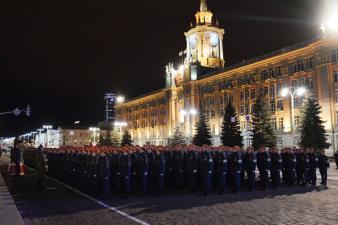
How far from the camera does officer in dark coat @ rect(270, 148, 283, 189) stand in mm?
17562

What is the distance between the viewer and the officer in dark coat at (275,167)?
17562mm

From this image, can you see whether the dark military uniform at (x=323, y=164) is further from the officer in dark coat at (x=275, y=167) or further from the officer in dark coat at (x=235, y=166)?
the officer in dark coat at (x=235, y=166)

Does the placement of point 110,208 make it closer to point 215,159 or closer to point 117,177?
point 117,177

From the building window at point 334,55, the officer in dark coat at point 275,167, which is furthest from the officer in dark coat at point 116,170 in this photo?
the building window at point 334,55

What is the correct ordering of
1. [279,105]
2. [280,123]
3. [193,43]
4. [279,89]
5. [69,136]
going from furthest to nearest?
[69,136] → [193,43] → [279,89] → [279,105] → [280,123]

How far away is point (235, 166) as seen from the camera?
16.5m

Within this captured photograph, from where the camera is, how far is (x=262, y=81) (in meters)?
66.4

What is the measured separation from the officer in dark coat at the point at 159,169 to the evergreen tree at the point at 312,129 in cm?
3275

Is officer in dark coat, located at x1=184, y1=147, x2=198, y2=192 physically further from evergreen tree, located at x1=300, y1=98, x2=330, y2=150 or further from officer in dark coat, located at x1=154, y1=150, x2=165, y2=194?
evergreen tree, located at x1=300, y1=98, x2=330, y2=150

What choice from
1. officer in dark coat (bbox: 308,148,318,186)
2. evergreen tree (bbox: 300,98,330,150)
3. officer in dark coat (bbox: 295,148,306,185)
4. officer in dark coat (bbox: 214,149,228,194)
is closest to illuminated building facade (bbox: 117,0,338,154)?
evergreen tree (bbox: 300,98,330,150)

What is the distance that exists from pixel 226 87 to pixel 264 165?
6018 centimetres

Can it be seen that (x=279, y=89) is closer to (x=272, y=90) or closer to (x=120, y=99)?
(x=272, y=90)

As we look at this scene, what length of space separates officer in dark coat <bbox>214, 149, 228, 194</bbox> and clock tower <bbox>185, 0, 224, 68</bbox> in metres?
79.6

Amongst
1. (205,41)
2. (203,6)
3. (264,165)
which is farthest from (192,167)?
(203,6)
